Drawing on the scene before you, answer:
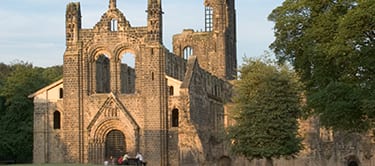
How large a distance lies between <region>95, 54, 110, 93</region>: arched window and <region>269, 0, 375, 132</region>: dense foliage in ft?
66.7

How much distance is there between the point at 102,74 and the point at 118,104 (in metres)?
4.43

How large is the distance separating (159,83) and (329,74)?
19318mm

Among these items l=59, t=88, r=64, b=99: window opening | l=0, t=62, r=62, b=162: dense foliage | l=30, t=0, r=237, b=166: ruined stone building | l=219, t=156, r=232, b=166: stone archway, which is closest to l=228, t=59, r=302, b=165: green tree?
l=30, t=0, r=237, b=166: ruined stone building

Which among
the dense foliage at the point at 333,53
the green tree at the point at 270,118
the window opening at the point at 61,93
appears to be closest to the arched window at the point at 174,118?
the green tree at the point at 270,118

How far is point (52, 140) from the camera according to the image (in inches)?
2057

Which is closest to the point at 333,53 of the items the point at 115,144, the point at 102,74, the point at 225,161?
the point at 115,144

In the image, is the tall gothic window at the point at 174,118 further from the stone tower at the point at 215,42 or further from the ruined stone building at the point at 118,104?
the stone tower at the point at 215,42

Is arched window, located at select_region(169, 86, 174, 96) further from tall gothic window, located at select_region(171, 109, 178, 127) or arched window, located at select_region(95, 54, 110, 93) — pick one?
arched window, located at select_region(95, 54, 110, 93)

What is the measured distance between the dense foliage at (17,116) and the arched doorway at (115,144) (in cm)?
1054

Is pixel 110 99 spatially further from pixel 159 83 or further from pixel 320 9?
pixel 320 9

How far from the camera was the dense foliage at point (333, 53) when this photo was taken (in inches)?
1181

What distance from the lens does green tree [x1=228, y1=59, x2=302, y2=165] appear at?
44.8 metres

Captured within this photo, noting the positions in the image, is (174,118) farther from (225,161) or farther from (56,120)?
(225,161)

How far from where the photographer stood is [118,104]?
2014 inches
